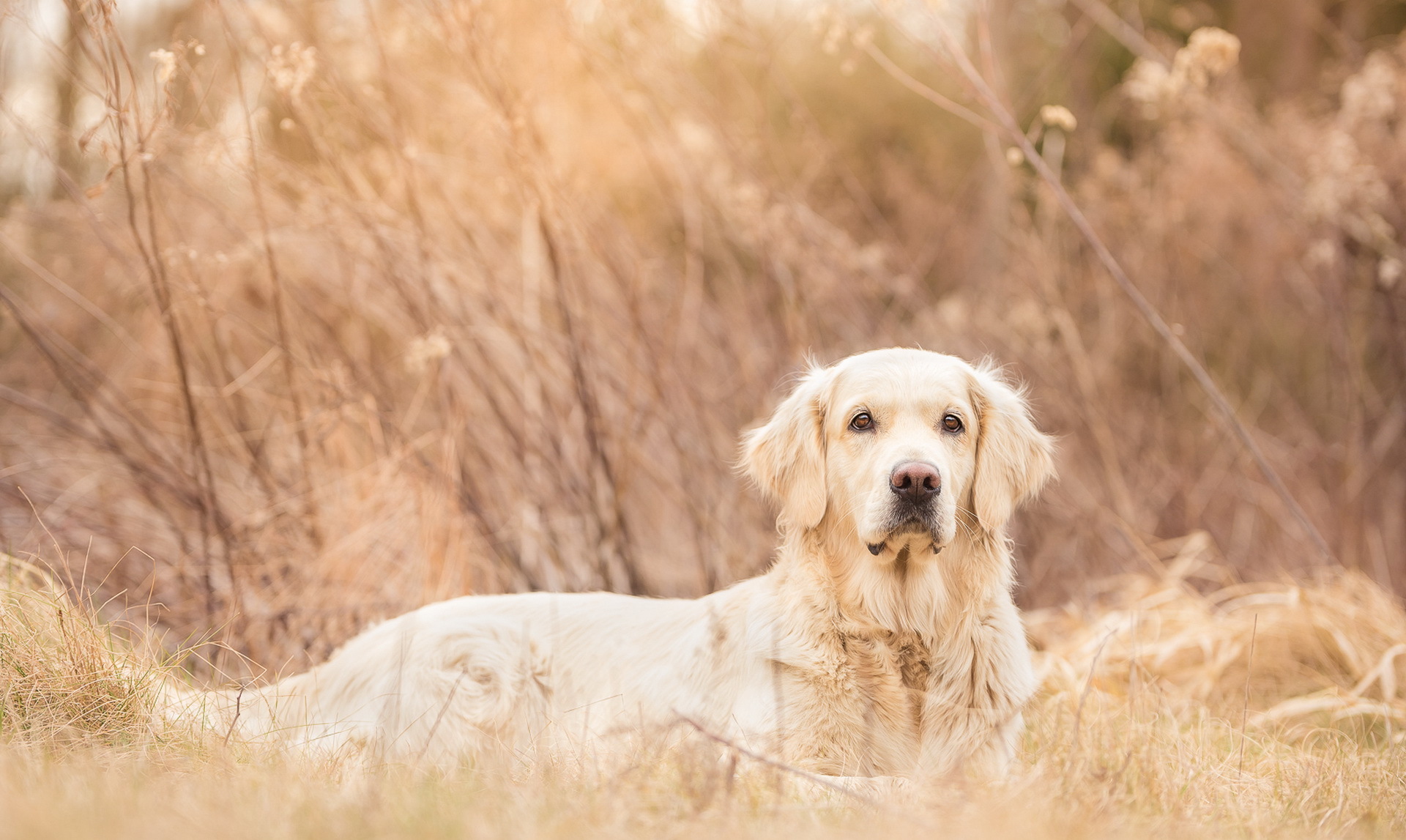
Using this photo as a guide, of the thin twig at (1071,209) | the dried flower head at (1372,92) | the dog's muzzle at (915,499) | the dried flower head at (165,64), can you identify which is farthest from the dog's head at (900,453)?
the dried flower head at (1372,92)

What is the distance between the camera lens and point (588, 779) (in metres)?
2.20

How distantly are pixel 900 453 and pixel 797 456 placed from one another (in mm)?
430

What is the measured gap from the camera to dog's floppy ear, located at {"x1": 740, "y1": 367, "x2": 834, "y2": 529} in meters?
2.85

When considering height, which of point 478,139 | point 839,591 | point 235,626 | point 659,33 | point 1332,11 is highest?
point 1332,11

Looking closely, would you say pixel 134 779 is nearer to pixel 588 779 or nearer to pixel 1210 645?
pixel 588 779

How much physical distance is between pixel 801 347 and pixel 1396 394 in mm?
3833

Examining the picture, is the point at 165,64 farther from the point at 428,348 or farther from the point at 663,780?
the point at 663,780

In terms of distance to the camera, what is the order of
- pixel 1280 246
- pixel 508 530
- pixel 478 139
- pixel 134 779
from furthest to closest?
pixel 1280 246 < pixel 478 139 < pixel 508 530 < pixel 134 779

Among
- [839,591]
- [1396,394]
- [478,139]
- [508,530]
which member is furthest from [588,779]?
[1396,394]

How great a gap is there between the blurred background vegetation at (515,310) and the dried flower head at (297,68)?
0.06 feet

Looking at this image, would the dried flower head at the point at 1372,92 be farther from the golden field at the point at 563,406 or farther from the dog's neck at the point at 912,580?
the dog's neck at the point at 912,580

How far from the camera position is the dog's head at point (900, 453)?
8.37 ft

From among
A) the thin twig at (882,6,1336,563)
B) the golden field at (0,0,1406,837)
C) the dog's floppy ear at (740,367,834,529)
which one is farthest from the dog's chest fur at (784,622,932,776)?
the thin twig at (882,6,1336,563)

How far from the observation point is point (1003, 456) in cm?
285
